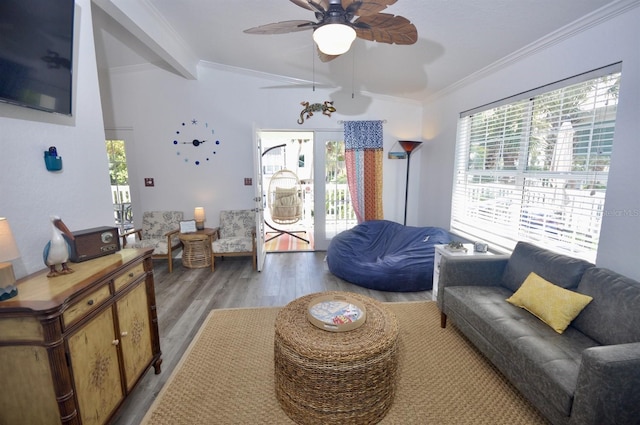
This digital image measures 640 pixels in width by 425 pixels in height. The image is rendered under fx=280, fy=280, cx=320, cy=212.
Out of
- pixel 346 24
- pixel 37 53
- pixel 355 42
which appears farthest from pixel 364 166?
pixel 37 53

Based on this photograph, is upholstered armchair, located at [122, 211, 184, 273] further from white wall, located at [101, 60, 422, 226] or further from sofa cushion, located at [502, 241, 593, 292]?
sofa cushion, located at [502, 241, 593, 292]

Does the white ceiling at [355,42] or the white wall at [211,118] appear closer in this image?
the white ceiling at [355,42]

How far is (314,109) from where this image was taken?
3.92 m

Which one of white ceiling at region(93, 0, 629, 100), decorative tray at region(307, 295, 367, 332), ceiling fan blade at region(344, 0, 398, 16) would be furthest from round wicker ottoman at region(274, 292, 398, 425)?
white ceiling at region(93, 0, 629, 100)

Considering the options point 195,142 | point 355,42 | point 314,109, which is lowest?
point 195,142

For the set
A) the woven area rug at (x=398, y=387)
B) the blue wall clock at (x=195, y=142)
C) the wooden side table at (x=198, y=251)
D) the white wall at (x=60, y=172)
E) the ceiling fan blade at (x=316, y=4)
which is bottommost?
the woven area rug at (x=398, y=387)

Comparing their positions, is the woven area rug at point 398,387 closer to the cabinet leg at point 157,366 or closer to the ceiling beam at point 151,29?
the cabinet leg at point 157,366

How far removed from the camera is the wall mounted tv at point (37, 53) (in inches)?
50.4

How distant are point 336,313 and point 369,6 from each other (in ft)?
5.54

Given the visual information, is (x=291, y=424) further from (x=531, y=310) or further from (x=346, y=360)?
(x=531, y=310)

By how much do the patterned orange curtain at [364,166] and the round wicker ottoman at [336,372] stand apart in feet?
9.91

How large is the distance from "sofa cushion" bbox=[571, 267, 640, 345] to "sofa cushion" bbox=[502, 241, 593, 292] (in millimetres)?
65

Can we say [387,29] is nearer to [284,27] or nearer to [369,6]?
[369,6]

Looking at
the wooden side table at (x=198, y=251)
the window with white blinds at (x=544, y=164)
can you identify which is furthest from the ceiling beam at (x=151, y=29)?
the window with white blinds at (x=544, y=164)
